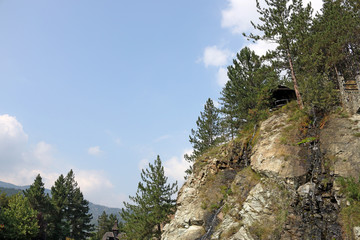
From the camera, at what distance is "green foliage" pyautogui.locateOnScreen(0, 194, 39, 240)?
3451 centimetres

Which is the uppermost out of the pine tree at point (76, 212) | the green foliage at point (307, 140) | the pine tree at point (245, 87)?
the pine tree at point (245, 87)

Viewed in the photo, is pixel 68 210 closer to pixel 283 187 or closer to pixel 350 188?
pixel 283 187

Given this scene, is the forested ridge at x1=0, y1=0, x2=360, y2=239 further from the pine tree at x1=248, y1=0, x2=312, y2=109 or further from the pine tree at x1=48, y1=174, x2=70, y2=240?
the pine tree at x1=48, y1=174, x2=70, y2=240

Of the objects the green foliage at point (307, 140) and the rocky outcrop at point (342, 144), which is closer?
the rocky outcrop at point (342, 144)

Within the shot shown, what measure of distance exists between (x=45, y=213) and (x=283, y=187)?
5138 cm

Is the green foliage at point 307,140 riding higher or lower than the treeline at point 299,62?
lower

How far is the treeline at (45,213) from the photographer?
35.5 m

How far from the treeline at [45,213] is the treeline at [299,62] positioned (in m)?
35.3

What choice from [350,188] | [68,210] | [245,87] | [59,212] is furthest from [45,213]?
[350,188]

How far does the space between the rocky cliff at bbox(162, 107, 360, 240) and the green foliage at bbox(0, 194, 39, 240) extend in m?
25.9

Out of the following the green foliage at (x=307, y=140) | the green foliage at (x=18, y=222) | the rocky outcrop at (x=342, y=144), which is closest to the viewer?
the rocky outcrop at (x=342, y=144)

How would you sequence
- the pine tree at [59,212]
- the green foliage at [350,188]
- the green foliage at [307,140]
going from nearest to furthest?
the green foliage at [350,188] → the green foliage at [307,140] → the pine tree at [59,212]

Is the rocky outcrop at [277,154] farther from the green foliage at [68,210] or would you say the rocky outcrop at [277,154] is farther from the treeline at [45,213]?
the green foliage at [68,210]

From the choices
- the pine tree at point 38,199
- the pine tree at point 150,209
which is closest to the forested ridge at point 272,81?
the pine tree at point 150,209
